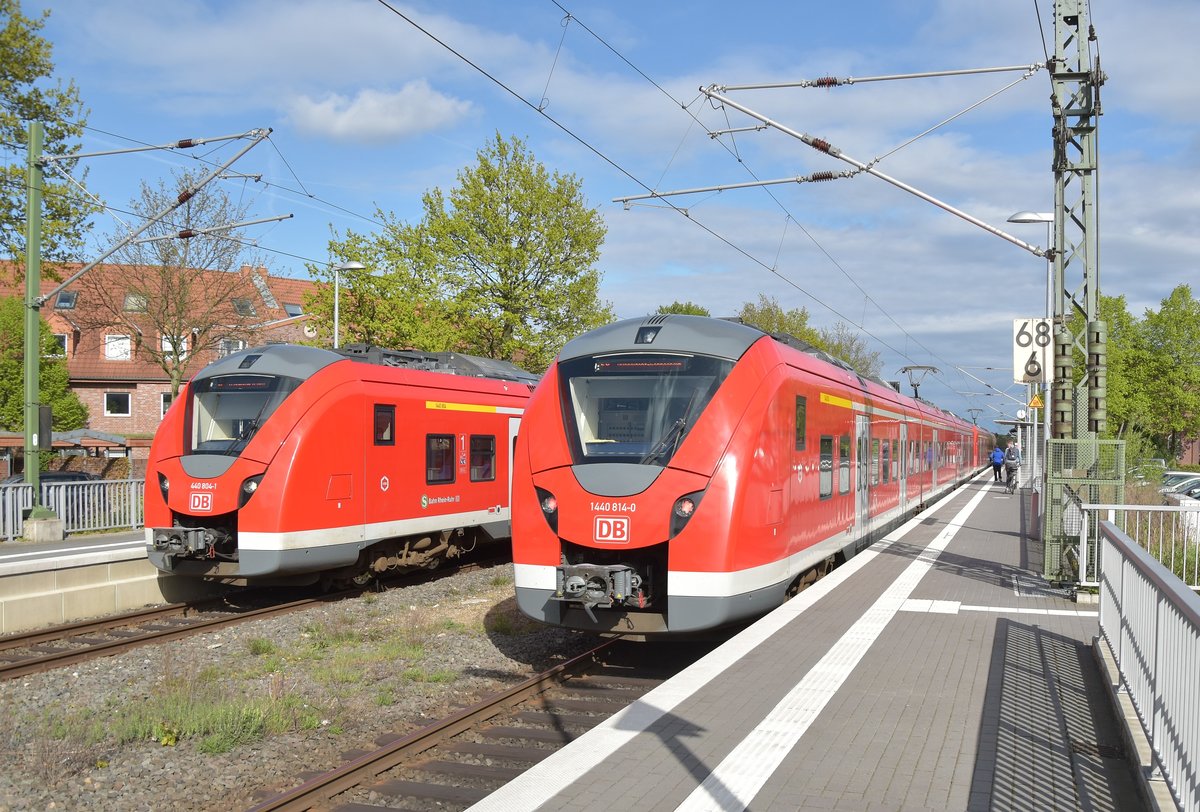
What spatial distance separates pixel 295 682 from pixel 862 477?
354 inches

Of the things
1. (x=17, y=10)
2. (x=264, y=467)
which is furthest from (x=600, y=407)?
(x=17, y=10)

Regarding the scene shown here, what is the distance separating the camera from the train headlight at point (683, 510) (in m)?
8.74

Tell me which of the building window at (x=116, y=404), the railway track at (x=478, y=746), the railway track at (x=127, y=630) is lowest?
the railway track at (x=127, y=630)

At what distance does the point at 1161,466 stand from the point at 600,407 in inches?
512

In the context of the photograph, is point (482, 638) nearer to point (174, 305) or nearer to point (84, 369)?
point (174, 305)

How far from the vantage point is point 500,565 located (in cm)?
1770

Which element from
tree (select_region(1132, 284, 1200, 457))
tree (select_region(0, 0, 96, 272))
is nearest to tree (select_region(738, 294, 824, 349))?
tree (select_region(1132, 284, 1200, 457))

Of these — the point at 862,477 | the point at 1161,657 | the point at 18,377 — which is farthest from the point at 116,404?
the point at 1161,657

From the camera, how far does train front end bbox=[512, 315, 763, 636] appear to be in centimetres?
872

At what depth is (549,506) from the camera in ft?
30.1

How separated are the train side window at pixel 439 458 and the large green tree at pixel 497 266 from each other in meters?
15.6

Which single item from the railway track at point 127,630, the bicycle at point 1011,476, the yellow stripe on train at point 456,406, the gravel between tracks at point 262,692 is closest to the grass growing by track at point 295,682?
the gravel between tracks at point 262,692

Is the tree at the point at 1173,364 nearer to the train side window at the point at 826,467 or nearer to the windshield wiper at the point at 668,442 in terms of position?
the train side window at the point at 826,467

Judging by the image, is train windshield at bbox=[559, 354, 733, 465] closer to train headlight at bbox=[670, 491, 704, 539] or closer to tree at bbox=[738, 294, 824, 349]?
train headlight at bbox=[670, 491, 704, 539]
